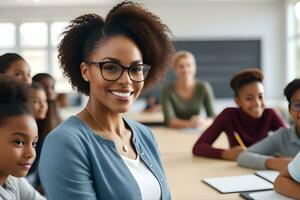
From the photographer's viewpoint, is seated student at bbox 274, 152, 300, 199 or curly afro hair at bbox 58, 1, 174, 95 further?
seated student at bbox 274, 152, 300, 199

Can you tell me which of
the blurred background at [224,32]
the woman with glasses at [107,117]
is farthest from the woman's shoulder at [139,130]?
the blurred background at [224,32]

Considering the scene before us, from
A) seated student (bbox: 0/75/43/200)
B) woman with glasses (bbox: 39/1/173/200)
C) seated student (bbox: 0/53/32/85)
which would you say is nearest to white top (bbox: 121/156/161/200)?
woman with glasses (bbox: 39/1/173/200)

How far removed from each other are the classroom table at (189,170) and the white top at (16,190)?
592 millimetres

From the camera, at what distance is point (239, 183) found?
71.1 inches

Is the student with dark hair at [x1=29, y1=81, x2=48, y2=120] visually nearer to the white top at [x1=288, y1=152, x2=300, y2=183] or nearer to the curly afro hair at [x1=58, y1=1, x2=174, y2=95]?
the curly afro hair at [x1=58, y1=1, x2=174, y2=95]

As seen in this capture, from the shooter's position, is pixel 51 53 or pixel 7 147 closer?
pixel 7 147

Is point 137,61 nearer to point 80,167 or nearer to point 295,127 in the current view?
point 80,167

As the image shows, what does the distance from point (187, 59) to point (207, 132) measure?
4.96ft

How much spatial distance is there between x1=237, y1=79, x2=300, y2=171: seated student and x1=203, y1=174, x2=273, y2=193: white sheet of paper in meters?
0.14

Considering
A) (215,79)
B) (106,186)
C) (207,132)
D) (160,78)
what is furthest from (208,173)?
(215,79)

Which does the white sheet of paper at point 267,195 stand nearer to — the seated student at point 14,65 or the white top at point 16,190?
the white top at point 16,190

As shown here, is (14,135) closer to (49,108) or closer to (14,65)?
(14,65)

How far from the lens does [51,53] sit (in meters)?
8.09

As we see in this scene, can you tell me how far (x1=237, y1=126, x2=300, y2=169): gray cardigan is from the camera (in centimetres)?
210
